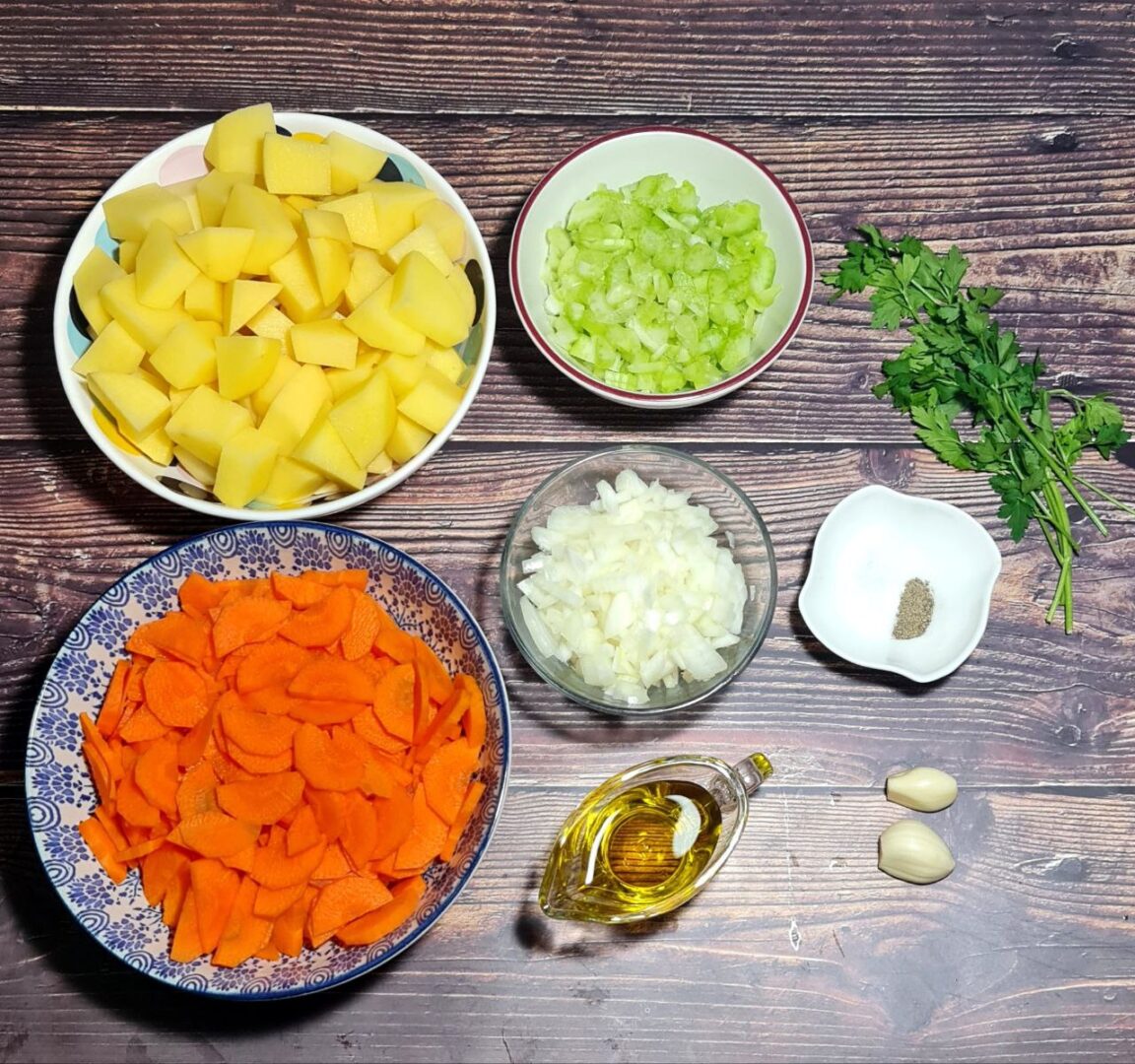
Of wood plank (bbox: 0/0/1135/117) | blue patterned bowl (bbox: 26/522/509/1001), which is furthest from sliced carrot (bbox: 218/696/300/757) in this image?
wood plank (bbox: 0/0/1135/117)

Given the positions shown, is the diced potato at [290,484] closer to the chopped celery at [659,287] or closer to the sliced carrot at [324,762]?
the sliced carrot at [324,762]

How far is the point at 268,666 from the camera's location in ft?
5.09

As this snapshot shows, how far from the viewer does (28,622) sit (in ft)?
6.03

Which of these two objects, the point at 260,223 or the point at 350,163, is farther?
the point at 350,163

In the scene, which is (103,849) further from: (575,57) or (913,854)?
(575,57)

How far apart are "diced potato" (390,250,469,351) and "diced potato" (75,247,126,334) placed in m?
0.39

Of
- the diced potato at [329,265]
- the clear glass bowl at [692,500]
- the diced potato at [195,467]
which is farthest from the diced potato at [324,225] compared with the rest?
the clear glass bowl at [692,500]

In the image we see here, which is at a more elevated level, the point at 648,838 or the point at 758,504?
the point at 758,504

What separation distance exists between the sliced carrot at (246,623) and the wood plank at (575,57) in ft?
3.13

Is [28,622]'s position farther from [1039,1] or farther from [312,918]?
[1039,1]

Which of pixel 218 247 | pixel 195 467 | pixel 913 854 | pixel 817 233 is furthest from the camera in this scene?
pixel 817 233

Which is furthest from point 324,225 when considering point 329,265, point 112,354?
point 112,354

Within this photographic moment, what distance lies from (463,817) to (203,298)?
0.83 metres

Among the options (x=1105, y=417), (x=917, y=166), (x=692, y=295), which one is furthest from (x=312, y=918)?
(x=917, y=166)
